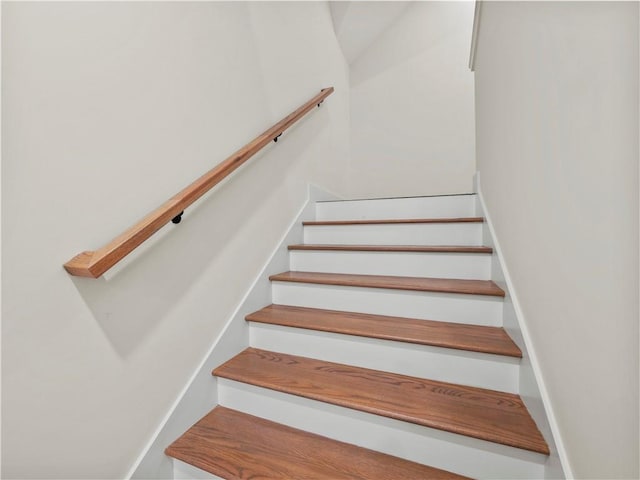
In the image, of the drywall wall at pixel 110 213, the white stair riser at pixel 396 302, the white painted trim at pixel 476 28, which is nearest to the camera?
the drywall wall at pixel 110 213

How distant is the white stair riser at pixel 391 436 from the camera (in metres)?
0.78

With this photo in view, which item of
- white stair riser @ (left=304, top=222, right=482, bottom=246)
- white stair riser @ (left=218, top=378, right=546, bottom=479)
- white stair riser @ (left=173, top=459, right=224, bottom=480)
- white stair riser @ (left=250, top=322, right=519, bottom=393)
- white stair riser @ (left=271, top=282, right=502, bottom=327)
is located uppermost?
white stair riser @ (left=304, top=222, right=482, bottom=246)

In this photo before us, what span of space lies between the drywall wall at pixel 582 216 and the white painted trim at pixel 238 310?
1.07 meters

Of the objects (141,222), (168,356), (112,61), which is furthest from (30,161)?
(168,356)

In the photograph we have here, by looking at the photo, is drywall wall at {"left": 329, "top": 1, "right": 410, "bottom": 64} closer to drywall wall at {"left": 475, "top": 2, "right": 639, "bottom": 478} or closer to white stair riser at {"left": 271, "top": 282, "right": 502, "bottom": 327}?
drywall wall at {"left": 475, "top": 2, "right": 639, "bottom": 478}

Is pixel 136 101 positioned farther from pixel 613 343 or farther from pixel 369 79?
pixel 369 79

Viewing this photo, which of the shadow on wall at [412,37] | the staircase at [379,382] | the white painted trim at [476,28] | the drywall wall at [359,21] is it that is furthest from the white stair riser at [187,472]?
the shadow on wall at [412,37]

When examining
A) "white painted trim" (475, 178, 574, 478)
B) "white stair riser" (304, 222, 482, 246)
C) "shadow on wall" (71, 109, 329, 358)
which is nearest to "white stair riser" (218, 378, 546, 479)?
"white painted trim" (475, 178, 574, 478)

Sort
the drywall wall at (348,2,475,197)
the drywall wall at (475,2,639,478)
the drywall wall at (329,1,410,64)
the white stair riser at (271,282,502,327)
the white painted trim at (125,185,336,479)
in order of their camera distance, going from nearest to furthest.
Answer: the drywall wall at (475,2,639,478) < the white painted trim at (125,185,336,479) < the white stair riser at (271,282,502,327) < the drywall wall at (329,1,410,64) < the drywall wall at (348,2,475,197)

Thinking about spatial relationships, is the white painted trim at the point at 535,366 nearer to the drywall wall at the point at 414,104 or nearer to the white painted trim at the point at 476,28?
the white painted trim at the point at 476,28

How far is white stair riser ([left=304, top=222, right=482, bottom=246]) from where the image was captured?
1527mm

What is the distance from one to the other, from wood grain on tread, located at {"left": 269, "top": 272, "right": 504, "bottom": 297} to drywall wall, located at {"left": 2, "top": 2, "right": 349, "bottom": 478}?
30cm

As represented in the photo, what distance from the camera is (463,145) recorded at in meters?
2.78

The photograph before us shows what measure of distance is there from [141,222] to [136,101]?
0.38 metres
